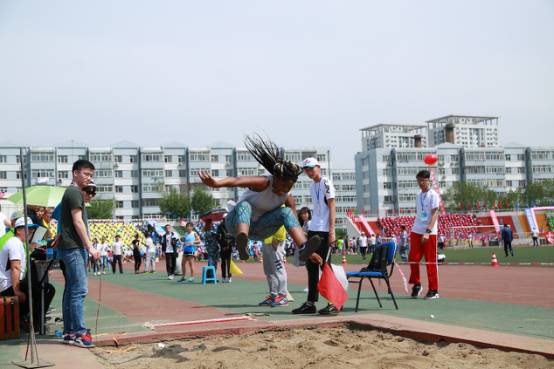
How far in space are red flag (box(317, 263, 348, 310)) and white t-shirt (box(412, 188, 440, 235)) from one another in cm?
298

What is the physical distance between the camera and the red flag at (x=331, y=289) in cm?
895

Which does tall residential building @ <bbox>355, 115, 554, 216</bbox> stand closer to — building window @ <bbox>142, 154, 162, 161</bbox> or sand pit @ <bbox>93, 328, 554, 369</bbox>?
building window @ <bbox>142, 154, 162, 161</bbox>

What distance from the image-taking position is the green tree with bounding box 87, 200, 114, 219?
4033 inches

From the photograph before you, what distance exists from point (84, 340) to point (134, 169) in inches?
4680

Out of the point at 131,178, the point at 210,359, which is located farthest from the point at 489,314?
the point at 131,178

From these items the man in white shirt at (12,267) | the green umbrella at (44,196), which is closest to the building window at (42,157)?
the green umbrella at (44,196)

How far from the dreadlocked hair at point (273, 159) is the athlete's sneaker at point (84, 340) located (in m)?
2.89

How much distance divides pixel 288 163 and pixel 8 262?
3.79 metres

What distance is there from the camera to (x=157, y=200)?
4811 inches

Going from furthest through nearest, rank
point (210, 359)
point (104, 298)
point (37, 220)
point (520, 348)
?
point (104, 298), point (37, 220), point (210, 359), point (520, 348)

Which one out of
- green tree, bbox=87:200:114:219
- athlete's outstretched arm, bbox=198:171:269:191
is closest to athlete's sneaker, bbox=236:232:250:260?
athlete's outstretched arm, bbox=198:171:269:191

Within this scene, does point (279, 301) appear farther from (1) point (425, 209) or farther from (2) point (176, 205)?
(2) point (176, 205)

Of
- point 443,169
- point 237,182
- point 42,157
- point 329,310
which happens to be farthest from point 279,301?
point 443,169

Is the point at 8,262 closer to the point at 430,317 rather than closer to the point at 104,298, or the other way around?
the point at 430,317
